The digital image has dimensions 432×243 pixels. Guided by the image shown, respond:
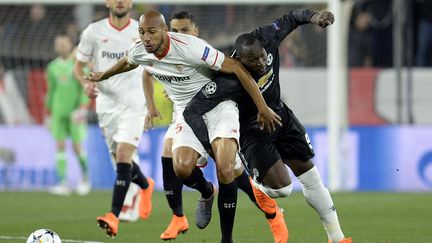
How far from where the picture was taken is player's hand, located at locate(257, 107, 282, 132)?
858cm

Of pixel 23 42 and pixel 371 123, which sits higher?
pixel 23 42

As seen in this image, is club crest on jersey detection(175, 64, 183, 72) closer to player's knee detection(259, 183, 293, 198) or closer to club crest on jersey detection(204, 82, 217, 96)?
club crest on jersey detection(204, 82, 217, 96)

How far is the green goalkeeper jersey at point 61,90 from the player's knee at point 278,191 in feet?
30.7

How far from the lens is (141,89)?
477 inches

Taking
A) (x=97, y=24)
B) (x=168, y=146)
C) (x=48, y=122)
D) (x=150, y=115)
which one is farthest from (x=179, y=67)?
(x=48, y=122)

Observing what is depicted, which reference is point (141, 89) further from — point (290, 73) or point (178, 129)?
point (290, 73)

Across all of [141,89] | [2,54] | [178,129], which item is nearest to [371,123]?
[2,54]

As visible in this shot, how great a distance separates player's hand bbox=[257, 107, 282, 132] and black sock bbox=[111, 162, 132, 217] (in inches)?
89.6

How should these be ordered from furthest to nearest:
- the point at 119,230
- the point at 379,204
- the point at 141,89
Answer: the point at 379,204
the point at 141,89
the point at 119,230

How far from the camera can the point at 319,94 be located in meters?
19.6

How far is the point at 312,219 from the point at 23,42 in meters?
9.24

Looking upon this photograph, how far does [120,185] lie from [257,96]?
2624 millimetres

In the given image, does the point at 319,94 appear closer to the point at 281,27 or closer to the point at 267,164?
the point at 281,27

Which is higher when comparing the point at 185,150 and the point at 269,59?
the point at 269,59
